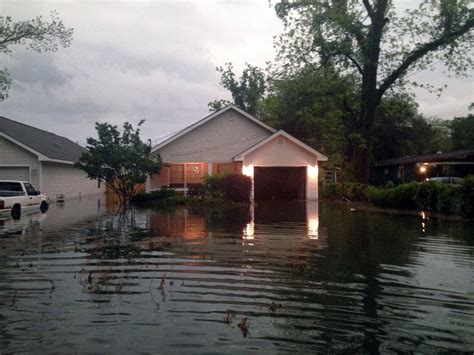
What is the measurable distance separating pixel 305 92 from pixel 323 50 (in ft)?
9.86

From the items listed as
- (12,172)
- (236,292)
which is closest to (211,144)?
(12,172)

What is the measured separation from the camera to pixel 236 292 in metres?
7.08

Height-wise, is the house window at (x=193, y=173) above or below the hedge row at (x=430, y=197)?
above

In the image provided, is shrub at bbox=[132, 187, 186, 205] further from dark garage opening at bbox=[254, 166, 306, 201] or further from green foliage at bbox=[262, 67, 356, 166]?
Answer: green foliage at bbox=[262, 67, 356, 166]

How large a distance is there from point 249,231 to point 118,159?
1388 centimetres

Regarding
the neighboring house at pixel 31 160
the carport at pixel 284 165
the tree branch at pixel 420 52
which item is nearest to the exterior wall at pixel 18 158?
the neighboring house at pixel 31 160

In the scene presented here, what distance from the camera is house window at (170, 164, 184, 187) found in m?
32.0

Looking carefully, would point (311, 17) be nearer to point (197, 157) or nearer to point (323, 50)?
point (323, 50)

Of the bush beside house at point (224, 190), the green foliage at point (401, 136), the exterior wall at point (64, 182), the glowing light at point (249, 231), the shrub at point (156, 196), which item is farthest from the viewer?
the green foliage at point (401, 136)

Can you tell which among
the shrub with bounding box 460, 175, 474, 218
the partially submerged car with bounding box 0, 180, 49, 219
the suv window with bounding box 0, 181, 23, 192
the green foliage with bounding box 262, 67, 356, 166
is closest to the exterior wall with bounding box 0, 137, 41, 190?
the partially submerged car with bounding box 0, 180, 49, 219

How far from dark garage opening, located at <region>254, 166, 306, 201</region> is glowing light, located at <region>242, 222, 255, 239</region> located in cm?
1581

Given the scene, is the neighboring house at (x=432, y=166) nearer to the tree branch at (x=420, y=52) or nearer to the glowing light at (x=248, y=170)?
the tree branch at (x=420, y=52)

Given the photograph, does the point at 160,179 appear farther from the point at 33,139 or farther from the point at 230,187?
the point at 33,139

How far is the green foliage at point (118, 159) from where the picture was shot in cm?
2614
